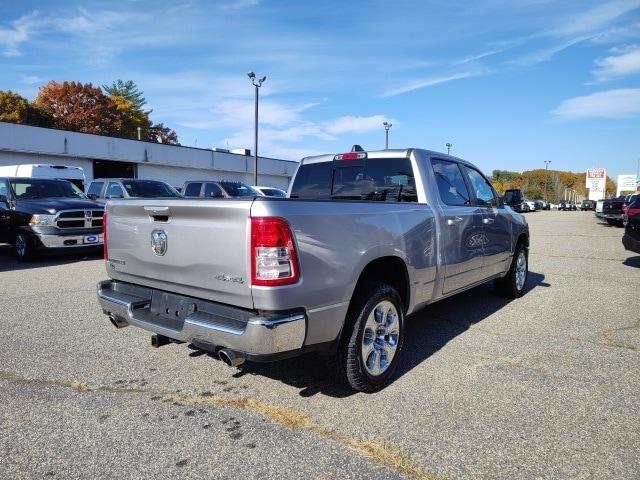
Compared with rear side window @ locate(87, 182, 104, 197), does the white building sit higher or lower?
higher

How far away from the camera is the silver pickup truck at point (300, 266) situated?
2932 millimetres

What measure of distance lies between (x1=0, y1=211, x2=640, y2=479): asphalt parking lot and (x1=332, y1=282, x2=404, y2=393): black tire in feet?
0.46

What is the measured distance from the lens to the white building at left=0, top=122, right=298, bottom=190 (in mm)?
31205

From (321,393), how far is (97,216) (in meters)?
8.45

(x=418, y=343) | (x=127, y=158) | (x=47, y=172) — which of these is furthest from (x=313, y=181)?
(x=127, y=158)

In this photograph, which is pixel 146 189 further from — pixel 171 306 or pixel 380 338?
pixel 380 338

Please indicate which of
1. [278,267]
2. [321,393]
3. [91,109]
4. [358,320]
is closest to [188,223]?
[278,267]

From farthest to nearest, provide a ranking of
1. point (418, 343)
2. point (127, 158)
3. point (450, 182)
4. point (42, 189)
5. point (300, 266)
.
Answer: point (127, 158)
point (42, 189)
point (450, 182)
point (418, 343)
point (300, 266)

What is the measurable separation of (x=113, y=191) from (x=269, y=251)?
460 inches

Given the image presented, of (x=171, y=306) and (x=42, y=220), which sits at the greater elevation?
(x=42, y=220)

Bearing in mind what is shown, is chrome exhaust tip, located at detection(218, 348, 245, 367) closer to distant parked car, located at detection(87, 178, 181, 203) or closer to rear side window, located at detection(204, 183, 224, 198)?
distant parked car, located at detection(87, 178, 181, 203)

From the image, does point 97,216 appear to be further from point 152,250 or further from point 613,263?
point 613,263

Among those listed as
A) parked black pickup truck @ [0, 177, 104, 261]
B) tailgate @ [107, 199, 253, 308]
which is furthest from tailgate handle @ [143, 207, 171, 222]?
parked black pickup truck @ [0, 177, 104, 261]

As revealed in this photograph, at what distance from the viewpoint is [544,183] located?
127m
